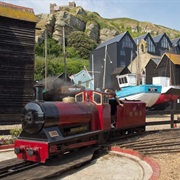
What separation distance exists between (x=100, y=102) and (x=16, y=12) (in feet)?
52.7

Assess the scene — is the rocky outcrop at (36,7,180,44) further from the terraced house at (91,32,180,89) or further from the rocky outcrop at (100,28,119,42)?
the terraced house at (91,32,180,89)

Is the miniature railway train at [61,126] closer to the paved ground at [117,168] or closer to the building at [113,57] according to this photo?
the paved ground at [117,168]

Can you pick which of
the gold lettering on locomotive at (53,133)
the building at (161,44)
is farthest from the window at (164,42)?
the gold lettering on locomotive at (53,133)

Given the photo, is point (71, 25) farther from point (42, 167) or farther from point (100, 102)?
point (42, 167)

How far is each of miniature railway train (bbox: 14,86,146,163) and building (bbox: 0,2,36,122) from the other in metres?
12.3

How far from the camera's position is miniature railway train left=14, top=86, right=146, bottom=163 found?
293 inches

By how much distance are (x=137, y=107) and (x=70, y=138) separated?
668 cm

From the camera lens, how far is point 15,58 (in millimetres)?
21719

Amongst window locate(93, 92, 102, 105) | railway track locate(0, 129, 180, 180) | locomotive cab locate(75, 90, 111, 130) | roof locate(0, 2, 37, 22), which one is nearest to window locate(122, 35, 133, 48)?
roof locate(0, 2, 37, 22)

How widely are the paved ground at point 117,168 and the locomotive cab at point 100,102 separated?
1460 mm

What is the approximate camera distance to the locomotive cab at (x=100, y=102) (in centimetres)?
1032

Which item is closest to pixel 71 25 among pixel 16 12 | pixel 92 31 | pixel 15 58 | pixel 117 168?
pixel 92 31

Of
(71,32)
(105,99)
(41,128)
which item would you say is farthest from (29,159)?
(71,32)

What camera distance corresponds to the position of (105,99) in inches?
421
